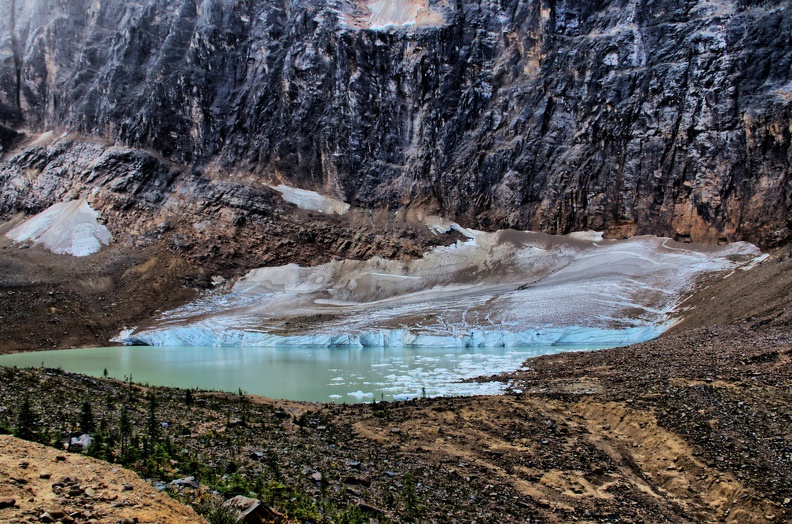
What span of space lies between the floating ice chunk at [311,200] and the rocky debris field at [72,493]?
175 ft

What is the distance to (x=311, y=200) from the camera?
58.4 meters

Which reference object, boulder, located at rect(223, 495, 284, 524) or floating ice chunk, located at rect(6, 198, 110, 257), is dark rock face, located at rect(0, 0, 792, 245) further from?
boulder, located at rect(223, 495, 284, 524)

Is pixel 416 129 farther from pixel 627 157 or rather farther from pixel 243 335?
pixel 243 335

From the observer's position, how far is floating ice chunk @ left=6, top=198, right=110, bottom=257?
51.2 m

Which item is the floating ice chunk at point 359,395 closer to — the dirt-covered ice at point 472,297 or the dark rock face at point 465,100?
the dirt-covered ice at point 472,297

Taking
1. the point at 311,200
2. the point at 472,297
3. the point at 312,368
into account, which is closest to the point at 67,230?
the point at 311,200

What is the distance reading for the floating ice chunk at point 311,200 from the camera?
57.7 meters

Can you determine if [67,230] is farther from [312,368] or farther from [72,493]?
[72,493]

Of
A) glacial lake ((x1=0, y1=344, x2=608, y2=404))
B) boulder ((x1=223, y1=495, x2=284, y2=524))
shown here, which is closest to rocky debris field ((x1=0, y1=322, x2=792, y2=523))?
boulder ((x1=223, y1=495, x2=284, y2=524))

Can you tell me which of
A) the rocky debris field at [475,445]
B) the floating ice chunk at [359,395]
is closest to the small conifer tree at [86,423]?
the rocky debris field at [475,445]

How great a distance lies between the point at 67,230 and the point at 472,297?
136ft

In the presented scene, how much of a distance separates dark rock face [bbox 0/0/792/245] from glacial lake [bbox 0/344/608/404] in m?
24.2

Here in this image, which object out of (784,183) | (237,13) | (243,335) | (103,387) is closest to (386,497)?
(103,387)

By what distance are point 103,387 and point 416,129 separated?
50.4m
